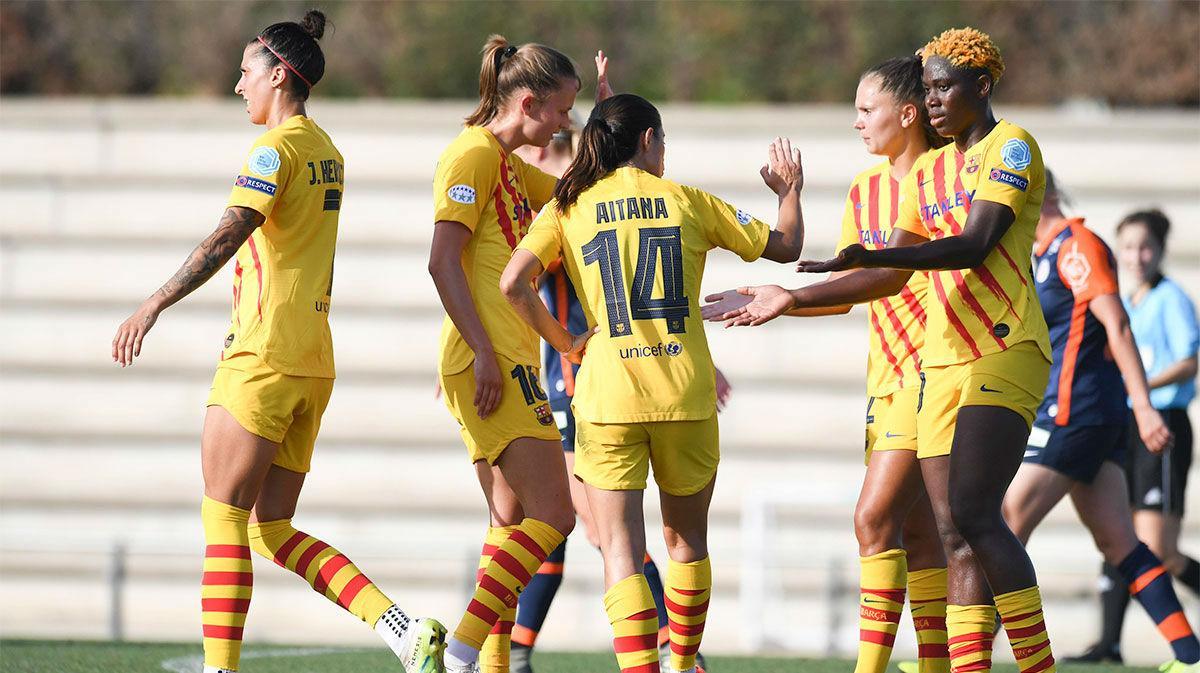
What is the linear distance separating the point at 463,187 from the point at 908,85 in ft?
4.82

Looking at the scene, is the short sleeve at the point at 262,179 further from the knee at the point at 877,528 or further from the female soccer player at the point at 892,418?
the knee at the point at 877,528

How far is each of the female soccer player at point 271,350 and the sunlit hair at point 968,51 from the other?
Answer: 188 cm

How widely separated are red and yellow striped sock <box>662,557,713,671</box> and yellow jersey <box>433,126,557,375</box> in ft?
2.64

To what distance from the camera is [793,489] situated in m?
9.95

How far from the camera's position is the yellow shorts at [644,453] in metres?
4.38

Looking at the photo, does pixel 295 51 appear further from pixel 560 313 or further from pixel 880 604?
pixel 880 604

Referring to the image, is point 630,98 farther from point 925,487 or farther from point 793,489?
point 793,489

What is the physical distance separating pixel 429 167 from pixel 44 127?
282cm

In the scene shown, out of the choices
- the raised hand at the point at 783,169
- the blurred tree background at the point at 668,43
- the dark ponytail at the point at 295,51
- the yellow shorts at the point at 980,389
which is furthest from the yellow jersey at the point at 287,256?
the blurred tree background at the point at 668,43

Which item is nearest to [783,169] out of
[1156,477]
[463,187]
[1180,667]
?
[463,187]

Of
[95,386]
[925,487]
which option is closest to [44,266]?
[95,386]

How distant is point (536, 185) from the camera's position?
5.16 meters

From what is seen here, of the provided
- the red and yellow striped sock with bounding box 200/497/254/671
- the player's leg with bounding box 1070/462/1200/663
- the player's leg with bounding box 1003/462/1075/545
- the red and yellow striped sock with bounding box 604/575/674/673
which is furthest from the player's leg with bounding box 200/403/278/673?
the player's leg with bounding box 1070/462/1200/663

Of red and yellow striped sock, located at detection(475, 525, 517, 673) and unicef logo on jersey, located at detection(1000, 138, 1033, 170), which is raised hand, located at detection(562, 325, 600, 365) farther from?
unicef logo on jersey, located at detection(1000, 138, 1033, 170)
